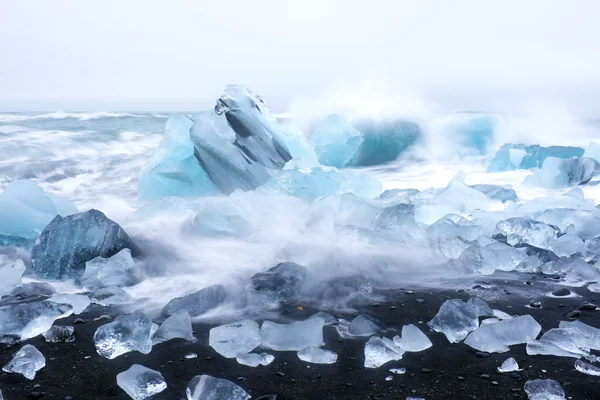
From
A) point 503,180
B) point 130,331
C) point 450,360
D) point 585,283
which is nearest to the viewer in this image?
point 450,360

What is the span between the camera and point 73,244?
3.64 metres

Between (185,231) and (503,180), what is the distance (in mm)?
5794

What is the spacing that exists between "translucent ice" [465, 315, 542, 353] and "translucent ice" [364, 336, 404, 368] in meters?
0.36

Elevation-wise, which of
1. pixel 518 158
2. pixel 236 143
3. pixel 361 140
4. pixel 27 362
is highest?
pixel 236 143

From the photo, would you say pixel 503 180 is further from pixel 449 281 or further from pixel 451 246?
pixel 449 281

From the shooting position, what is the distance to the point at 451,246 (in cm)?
389

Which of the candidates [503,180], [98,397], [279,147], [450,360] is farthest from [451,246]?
[503,180]

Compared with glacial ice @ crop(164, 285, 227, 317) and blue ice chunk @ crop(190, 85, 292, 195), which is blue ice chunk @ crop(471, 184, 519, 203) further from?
glacial ice @ crop(164, 285, 227, 317)

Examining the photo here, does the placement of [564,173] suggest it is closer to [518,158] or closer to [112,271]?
[518,158]

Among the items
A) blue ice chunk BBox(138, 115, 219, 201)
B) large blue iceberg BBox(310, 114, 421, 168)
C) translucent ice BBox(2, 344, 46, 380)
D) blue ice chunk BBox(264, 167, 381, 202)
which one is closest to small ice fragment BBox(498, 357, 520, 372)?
translucent ice BBox(2, 344, 46, 380)

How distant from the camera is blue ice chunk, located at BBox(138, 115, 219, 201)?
20.8 feet

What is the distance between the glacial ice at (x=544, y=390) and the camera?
188 cm

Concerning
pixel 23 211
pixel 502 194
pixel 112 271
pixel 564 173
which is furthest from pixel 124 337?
pixel 564 173

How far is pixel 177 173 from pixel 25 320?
383 centimetres
